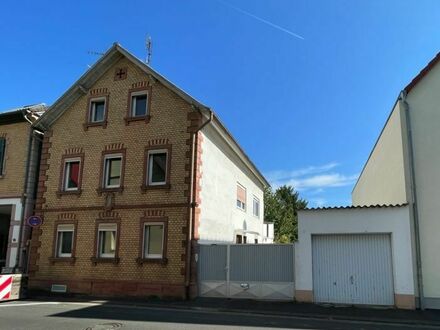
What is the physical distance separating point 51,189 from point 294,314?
12.9 metres

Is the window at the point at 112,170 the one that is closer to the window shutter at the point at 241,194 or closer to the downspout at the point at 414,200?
the window shutter at the point at 241,194

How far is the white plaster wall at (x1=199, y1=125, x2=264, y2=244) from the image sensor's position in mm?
19438

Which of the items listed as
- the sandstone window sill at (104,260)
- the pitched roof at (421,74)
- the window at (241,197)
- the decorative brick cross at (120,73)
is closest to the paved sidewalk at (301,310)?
the sandstone window sill at (104,260)

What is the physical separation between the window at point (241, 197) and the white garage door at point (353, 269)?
9.93 metres

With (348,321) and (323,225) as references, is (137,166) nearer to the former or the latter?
(323,225)

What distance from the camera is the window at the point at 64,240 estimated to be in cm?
1972

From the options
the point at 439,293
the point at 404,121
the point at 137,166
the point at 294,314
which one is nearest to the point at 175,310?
the point at 294,314

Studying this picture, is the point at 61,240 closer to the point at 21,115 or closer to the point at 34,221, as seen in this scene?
the point at 34,221

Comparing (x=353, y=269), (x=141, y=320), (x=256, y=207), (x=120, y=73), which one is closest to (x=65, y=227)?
(x=120, y=73)

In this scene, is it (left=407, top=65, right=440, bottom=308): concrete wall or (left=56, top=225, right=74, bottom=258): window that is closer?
(left=407, top=65, right=440, bottom=308): concrete wall

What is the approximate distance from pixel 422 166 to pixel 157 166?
1058 centimetres

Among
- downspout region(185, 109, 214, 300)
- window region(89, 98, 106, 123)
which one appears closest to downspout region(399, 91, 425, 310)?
downspout region(185, 109, 214, 300)

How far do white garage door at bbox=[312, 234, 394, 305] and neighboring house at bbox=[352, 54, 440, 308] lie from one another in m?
1.02

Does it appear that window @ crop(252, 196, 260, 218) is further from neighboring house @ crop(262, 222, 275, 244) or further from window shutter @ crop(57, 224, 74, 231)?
window shutter @ crop(57, 224, 74, 231)
